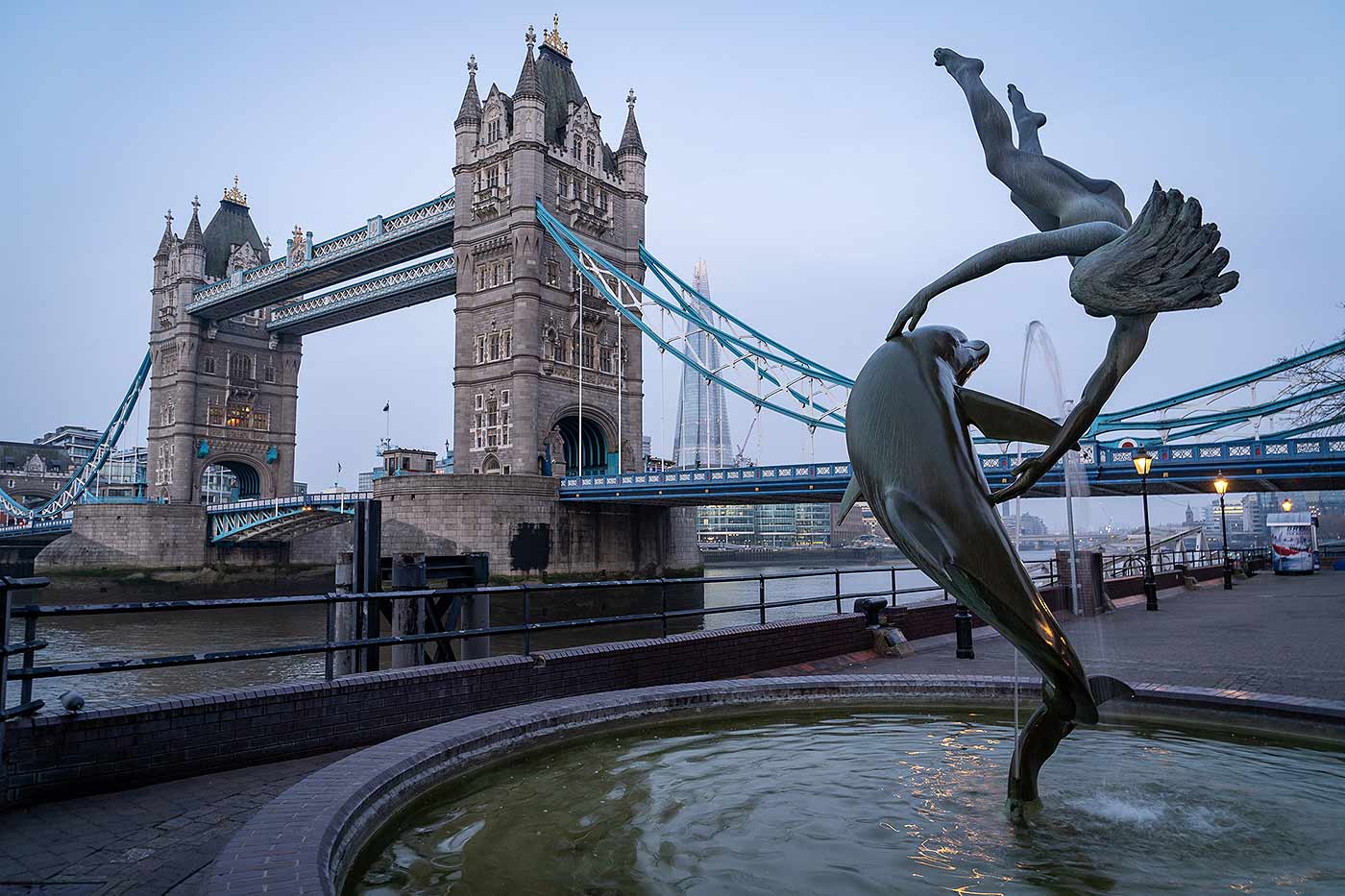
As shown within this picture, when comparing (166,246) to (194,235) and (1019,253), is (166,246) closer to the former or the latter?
(194,235)

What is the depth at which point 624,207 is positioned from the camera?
48.8m

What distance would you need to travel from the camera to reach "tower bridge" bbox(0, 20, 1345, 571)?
112 ft

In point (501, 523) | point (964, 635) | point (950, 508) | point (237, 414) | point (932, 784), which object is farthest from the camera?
point (237, 414)

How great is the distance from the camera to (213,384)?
58.8 metres

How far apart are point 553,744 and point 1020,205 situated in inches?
156

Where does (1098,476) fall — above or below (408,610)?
above

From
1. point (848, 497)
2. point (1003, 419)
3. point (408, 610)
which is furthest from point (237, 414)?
point (1003, 419)

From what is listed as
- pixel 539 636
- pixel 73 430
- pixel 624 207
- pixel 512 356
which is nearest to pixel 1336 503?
pixel 624 207

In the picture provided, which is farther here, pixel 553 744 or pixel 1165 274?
pixel 553 744

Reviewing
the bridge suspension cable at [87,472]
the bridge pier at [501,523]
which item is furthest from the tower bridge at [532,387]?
the bridge suspension cable at [87,472]

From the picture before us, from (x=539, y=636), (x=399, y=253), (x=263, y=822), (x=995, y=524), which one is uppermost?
(x=399, y=253)

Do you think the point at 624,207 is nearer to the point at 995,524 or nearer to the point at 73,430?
the point at 995,524

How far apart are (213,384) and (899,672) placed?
60.9 meters

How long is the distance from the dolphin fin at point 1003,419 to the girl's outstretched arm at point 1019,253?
1.45 ft
